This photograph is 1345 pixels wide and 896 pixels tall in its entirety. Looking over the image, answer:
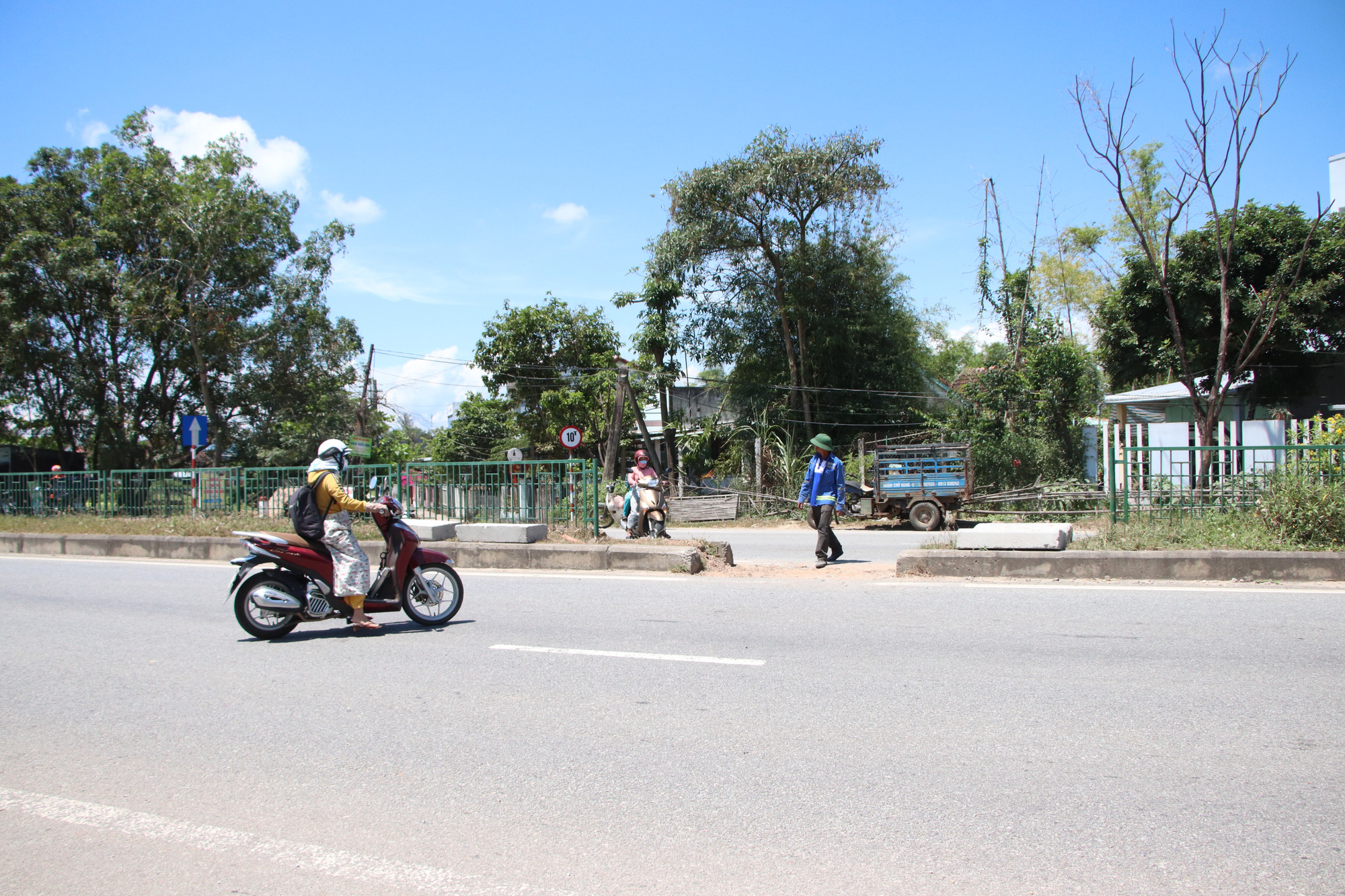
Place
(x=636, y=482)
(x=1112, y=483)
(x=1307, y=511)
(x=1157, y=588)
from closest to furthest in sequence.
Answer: (x=1157, y=588)
(x=1307, y=511)
(x=1112, y=483)
(x=636, y=482)

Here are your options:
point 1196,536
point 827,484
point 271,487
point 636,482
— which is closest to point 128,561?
point 271,487

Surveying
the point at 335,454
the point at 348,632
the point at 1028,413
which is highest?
the point at 1028,413

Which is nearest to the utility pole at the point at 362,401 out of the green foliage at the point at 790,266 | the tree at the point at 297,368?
the tree at the point at 297,368

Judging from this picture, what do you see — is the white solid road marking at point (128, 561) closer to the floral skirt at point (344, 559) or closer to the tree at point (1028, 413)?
the floral skirt at point (344, 559)

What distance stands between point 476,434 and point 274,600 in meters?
28.8

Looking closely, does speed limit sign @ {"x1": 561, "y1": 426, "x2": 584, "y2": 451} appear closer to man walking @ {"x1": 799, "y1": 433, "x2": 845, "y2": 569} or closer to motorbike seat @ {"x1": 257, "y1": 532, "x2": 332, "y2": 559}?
man walking @ {"x1": 799, "y1": 433, "x2": 845, "y2": 569}

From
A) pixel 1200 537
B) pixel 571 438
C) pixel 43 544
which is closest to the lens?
pixel 1200 537

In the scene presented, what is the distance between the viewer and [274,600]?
7.09 m

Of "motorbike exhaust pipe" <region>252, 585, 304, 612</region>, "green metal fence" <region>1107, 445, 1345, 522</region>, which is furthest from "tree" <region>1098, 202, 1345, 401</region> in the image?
"motorbike exhaust pipe" <region>252, 585, 304, 612</region>

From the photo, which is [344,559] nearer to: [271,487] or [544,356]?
[271,487]

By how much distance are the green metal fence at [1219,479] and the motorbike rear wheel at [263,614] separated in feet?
28.6

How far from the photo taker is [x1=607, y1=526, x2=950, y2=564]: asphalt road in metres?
13.0

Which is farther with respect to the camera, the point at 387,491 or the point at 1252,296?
the point at 1252,296

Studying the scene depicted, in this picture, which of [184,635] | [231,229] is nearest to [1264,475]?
[184,635]
